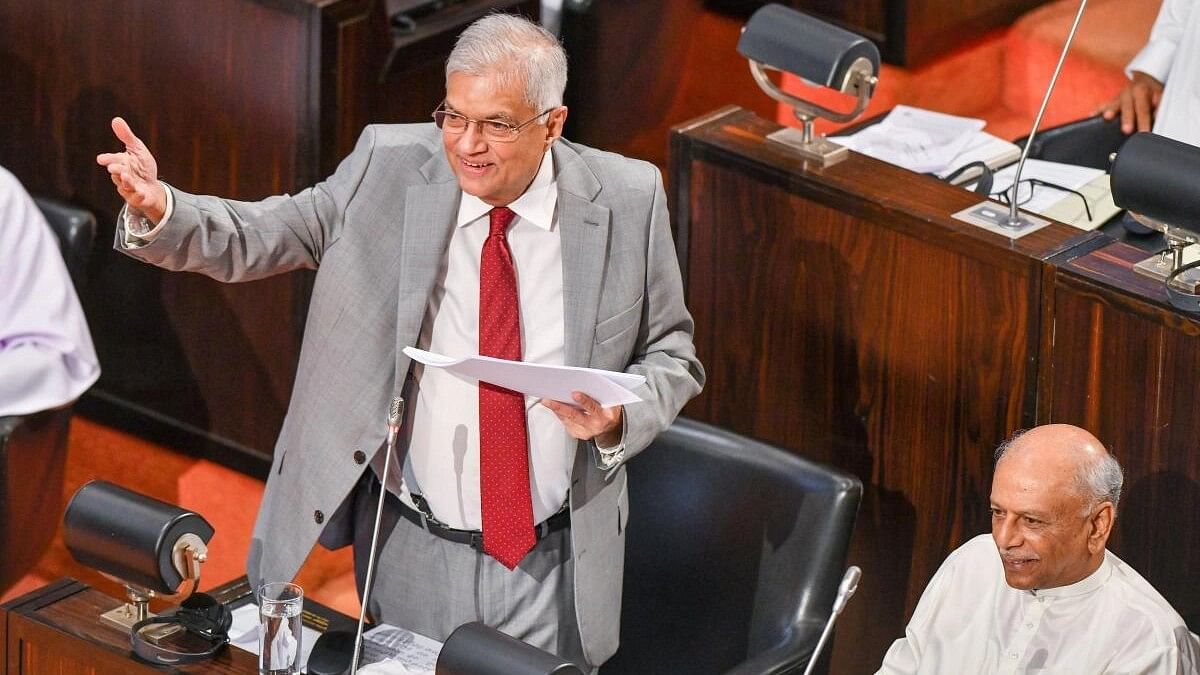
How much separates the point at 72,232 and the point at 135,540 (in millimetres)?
1366

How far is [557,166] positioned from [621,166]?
4.2 inches

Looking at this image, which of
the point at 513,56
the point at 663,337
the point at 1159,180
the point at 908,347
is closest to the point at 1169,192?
the point at 1159,180

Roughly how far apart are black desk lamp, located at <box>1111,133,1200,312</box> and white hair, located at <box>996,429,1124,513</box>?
1.24 feet

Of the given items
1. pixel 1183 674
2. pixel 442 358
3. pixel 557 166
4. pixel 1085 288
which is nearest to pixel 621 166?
pixel 557 166

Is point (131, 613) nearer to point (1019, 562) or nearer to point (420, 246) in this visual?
point (420, 246)

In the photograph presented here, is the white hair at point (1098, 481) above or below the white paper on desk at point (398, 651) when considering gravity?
above

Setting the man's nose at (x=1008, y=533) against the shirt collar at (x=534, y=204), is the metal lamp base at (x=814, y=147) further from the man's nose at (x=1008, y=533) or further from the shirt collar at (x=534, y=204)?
the man's nose at (x=1008, y=533)

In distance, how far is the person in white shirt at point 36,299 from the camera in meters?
3.77

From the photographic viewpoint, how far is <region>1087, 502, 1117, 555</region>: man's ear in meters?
2.65

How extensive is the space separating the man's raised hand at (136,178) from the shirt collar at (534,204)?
1.47 ft

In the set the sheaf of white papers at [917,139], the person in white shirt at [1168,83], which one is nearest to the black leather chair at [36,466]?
the sheaf of white papers at [917,139]

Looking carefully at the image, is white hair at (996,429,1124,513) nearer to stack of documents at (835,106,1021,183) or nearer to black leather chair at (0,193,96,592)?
stack of documents at (835,106,1021,183)

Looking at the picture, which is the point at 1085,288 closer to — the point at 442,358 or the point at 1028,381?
the point at 1028,381

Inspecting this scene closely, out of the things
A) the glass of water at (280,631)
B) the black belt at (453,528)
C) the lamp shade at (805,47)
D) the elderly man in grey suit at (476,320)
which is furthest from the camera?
the lamp shade at (805,47)
